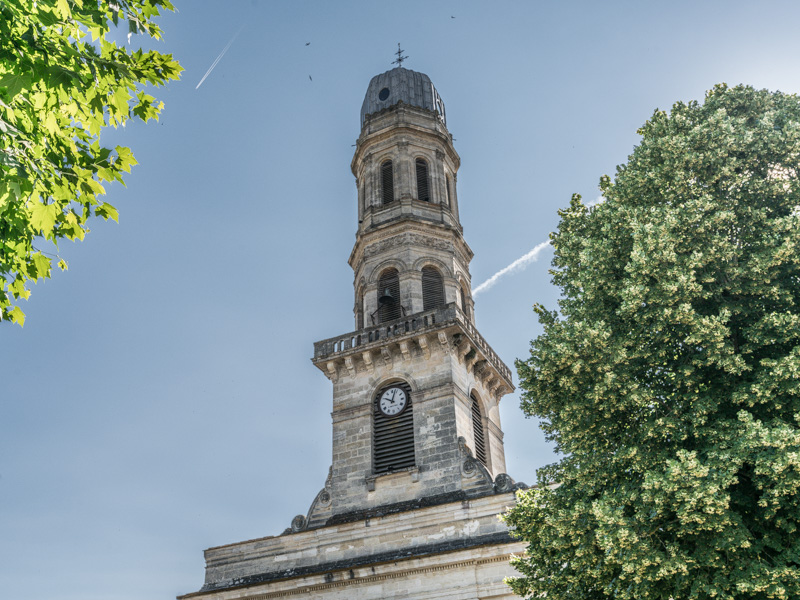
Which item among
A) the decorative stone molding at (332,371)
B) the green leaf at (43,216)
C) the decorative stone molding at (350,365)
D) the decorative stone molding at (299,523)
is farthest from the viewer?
the decorative stone molding at (332,371)

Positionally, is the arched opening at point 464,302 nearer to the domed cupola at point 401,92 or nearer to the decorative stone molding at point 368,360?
the decorative stone molding at point 368,360

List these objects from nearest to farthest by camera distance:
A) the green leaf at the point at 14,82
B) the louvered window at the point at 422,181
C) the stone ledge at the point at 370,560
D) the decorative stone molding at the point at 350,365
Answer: the green leaf at the point at 14,82 → the stone ledge at the point at 370,560 → the decorative stone molding at the point at 350,365 → the louvered window at the point at 422,181

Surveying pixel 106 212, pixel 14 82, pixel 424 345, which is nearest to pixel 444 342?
pixel 424 345

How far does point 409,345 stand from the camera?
25422mm

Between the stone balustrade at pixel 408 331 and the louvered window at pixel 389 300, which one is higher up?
the louvered window at pixel 389 300

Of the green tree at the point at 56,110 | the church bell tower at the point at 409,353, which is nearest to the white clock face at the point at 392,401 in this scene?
the church bell tower at the point at 409,353

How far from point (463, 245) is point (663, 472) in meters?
20.5

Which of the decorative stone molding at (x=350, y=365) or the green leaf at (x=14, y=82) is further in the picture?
the decorative stone molding at (x=350, y=365)

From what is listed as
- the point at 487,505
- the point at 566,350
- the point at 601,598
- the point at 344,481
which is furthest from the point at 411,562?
the point at 566,350

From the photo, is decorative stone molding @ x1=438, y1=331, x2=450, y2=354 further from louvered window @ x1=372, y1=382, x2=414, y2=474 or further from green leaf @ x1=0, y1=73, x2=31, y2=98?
green leaf @ x1=0, y1=73, x2=31, y2=98

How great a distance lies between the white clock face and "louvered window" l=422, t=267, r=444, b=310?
372 centimetres

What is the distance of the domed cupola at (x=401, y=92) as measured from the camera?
33.3 metres

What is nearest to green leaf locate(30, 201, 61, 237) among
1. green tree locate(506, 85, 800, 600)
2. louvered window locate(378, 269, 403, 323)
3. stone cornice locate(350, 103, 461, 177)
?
green tree locate(506, 85, 800, 600)

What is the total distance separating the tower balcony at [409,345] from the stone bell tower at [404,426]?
5 centimetres
